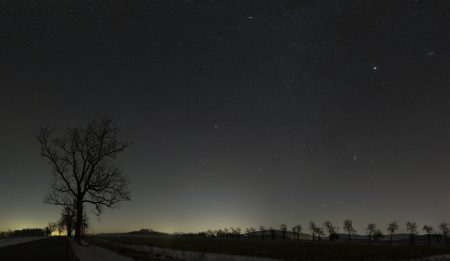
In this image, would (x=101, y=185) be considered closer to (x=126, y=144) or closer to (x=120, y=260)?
(x=126, y=144)

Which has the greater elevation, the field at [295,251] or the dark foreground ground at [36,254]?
the dark foreground ground at [36,254]

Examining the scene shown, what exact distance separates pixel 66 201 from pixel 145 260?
30.4 meters

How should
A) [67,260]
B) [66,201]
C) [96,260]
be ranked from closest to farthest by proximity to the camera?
[67,260] < [96,260] < [66,201]

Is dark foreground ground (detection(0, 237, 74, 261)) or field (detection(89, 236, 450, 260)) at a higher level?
dark foreground ground (detection(0, 237, 74, 261))

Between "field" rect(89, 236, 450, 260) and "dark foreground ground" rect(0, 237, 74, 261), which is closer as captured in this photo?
"dark foreground ground" rect(0, 237, 74, 261)

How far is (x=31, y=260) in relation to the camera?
1852 cm

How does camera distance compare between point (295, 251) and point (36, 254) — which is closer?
point (36, 254)

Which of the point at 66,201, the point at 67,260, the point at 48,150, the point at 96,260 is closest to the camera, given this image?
the point at 67,260

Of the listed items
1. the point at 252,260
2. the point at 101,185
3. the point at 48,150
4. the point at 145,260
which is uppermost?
the point at 48,150

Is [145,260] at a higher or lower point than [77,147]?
lower

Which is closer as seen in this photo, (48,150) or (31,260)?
(31,260)

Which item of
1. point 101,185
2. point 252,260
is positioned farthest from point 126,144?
point 252,260

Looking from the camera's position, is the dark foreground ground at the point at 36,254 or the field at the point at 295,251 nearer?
the dark foreground ground at the point at 36,254

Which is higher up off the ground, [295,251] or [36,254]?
[36,254]
